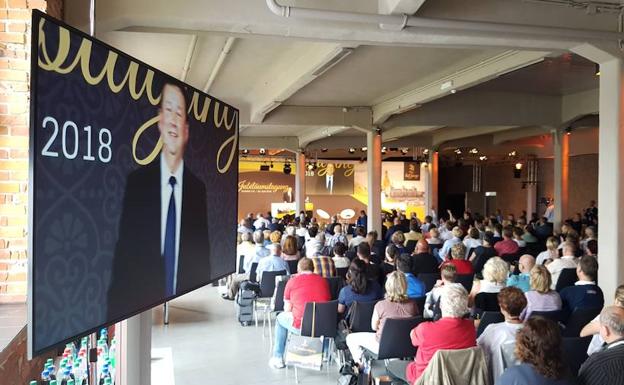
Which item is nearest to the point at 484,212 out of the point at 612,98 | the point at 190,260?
the point at 612,98

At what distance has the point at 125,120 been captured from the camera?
5.29 ft

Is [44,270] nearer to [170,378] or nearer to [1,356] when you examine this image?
[1,356]

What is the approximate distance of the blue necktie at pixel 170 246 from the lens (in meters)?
1.90

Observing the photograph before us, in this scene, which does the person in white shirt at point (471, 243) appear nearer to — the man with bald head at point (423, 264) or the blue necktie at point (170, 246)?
the man with bald head at point (423, 264)

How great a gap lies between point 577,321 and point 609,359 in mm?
1998

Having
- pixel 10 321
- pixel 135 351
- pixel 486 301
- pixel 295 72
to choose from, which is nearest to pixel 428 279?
pixel 486 301

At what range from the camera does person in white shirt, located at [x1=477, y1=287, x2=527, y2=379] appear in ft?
11.5

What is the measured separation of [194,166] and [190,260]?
0.38 metres

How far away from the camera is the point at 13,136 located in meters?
2.97

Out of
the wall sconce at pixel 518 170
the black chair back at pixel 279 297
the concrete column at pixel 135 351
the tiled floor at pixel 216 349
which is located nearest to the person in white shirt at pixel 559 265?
the tiled floor at pixel 216 349

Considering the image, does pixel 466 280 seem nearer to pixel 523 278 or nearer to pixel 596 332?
pixel 523 278

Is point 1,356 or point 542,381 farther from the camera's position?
point 542,381

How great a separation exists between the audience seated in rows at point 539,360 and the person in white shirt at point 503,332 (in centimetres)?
69

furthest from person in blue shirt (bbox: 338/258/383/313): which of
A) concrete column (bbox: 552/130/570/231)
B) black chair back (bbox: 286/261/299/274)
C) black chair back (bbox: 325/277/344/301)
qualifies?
concrete column (bbox: 552/130/570/231)
